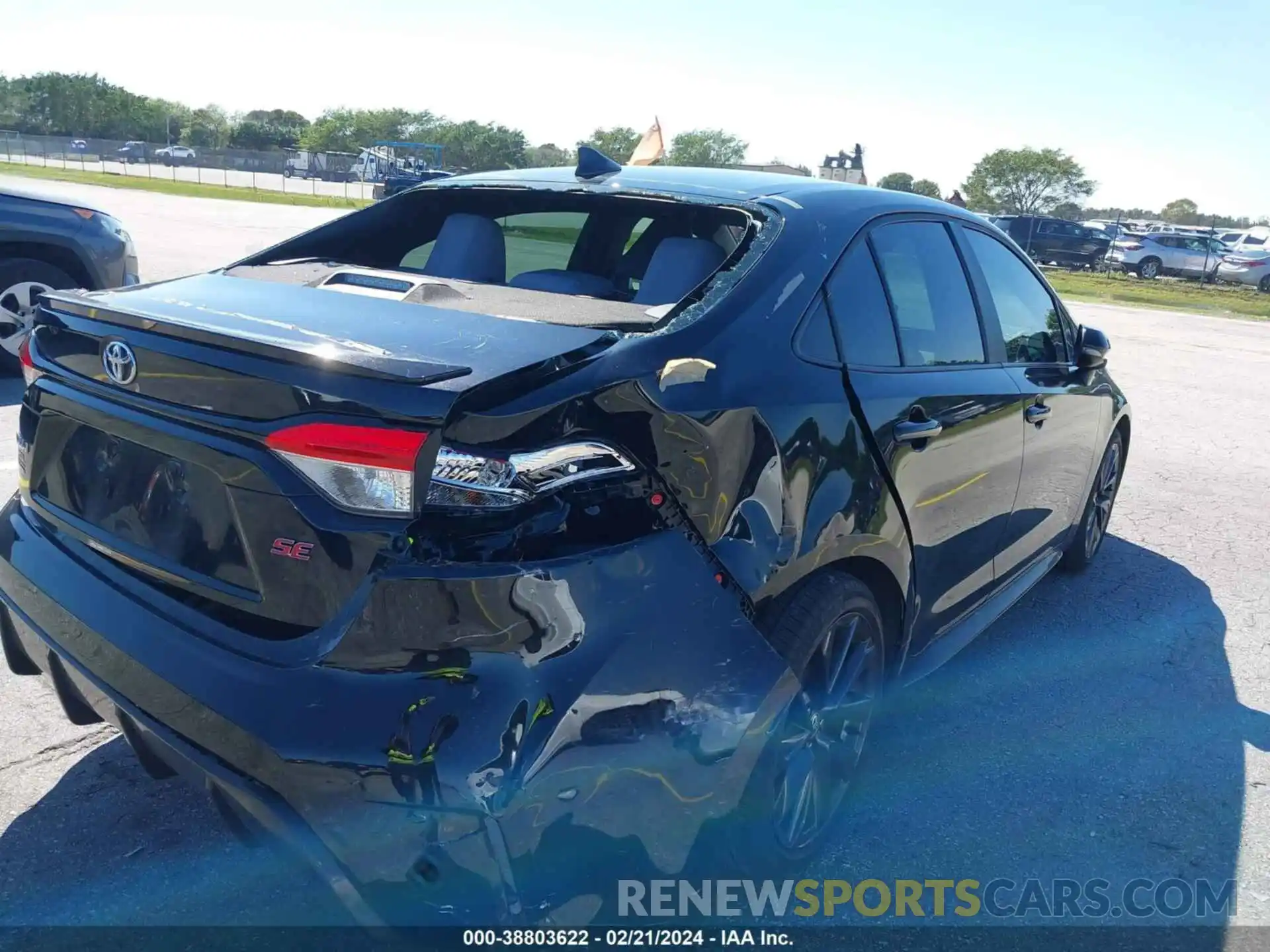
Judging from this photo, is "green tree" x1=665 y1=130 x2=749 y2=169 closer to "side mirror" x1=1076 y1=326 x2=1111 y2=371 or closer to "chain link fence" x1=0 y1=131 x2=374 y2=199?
"chain link fence" x1=0 y1=131 x2=374 y2=199

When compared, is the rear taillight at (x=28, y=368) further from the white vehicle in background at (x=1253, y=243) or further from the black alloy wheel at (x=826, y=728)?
the white vehicle in background at (x=1253, y=243)

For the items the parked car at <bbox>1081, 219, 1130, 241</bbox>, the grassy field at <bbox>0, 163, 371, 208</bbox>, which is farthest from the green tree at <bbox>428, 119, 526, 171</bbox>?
the parked car at <bbox>1081, 219, 1130, 241</bbox>

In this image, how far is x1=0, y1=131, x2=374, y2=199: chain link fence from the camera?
59.6 m

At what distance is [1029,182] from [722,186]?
84804 millimetres

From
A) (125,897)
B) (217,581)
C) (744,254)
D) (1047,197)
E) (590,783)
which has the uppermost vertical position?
(1047,197)

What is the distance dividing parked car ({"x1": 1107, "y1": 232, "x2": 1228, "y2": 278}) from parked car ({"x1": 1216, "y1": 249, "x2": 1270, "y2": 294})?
913 millimetres

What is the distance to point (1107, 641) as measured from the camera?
14.3 feet

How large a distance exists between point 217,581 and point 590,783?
851mm

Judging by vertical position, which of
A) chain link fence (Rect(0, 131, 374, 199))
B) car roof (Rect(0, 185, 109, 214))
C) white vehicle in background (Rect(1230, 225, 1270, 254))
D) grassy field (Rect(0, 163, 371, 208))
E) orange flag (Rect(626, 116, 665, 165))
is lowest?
car roof (Rect(0, 185, 109, 214))

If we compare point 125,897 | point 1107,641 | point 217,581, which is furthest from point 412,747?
point 1107,641

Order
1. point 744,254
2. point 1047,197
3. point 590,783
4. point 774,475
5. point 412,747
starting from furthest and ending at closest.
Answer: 1. point 1047,197
2. point 744,254
3. point 774,475
4. point 590,783
5. point 412,747

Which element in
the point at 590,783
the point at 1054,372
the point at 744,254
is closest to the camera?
the point at 590,783

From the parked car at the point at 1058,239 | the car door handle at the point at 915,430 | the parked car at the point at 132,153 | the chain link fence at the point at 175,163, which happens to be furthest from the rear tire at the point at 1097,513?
the parked car at the point at 132,153

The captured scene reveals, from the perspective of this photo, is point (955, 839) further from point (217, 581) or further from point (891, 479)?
point (217, 581)
